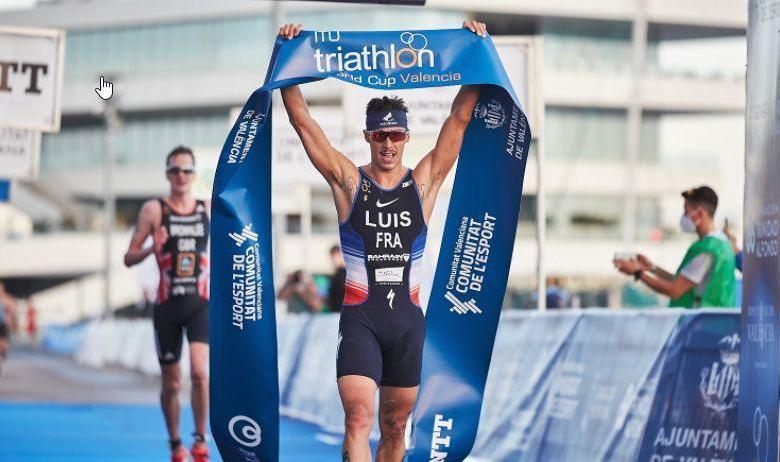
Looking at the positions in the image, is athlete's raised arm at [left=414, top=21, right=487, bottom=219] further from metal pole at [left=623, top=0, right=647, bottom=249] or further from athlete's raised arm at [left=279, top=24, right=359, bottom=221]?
metal pole at [left=623, top=0, right=647, bottom=249]

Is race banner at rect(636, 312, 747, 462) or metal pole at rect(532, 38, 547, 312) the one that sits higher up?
metal pole at rect(532, 38, 547, 312)

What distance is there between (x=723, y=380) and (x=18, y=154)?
14036 millimetres

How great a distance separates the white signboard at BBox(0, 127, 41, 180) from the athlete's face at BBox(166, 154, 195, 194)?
9.08 m

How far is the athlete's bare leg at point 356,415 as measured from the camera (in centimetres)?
841

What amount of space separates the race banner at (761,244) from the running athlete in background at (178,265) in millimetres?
5526

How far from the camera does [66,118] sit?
81.5 meters

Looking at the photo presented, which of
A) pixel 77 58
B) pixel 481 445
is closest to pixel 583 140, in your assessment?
pixel 77 58

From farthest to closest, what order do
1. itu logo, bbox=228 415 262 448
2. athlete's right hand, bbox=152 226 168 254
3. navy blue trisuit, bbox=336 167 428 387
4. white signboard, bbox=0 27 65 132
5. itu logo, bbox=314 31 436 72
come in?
white signboard, bbox=0 27 65 132 < athlete's right hand, bbox=152 226 168 254 < itu logo, bbox=314 31 436 72 < itu logo, bbox=228 415 262 448 < navy blue trisuit, bbox=336 167 428 387

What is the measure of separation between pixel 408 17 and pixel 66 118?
19.2 meters

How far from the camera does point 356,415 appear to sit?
8414 millimetres

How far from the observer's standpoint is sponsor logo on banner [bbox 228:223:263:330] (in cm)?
914

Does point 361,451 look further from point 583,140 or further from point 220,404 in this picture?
point 583,140

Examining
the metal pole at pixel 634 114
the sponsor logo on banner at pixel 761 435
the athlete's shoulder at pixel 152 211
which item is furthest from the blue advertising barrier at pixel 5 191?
the metal pole at pixel 634 114

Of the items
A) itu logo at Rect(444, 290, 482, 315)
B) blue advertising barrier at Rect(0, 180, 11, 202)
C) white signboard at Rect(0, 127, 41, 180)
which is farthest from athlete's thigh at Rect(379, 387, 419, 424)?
blue advertising barrier at Rect(0, 180, 11, 202)
